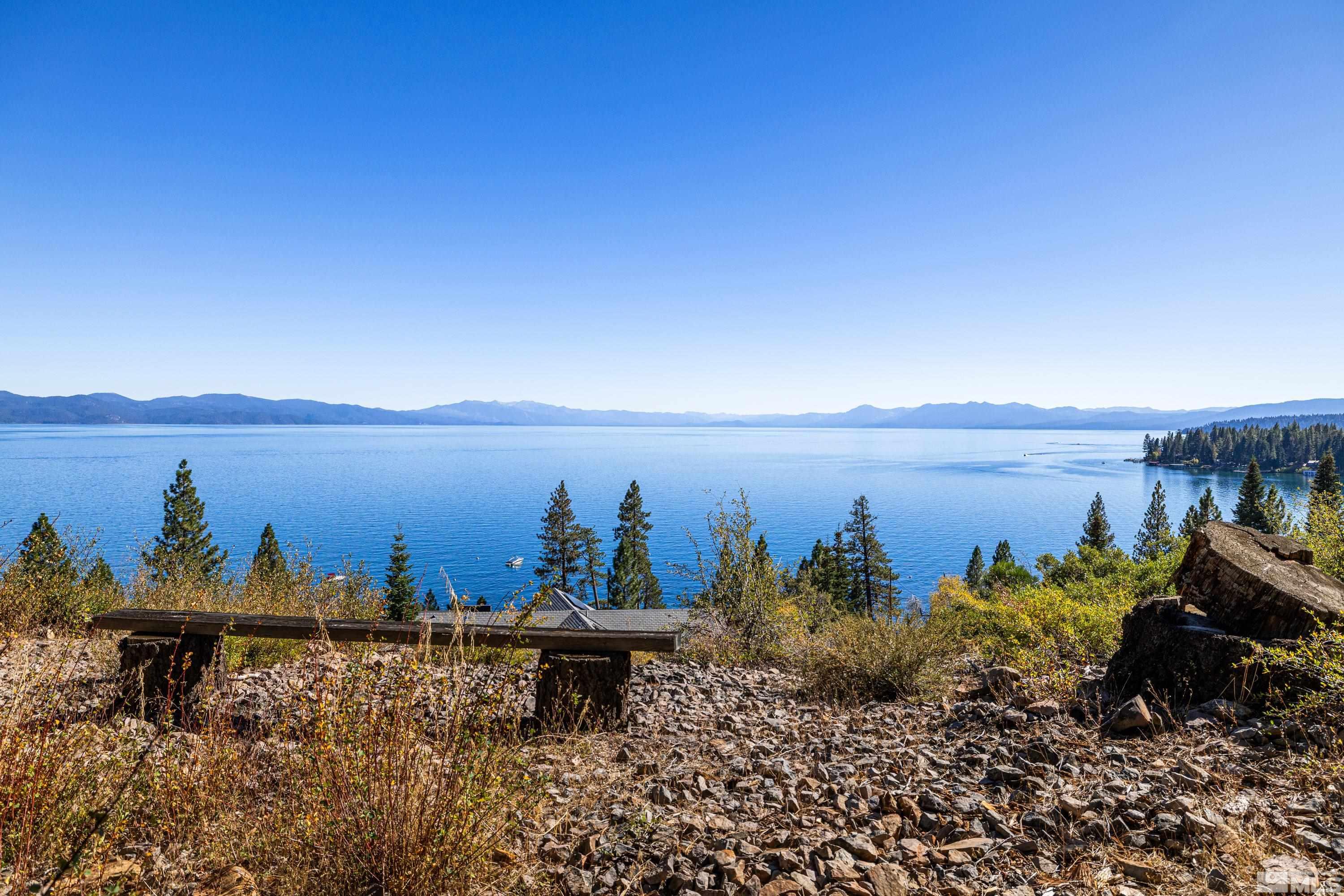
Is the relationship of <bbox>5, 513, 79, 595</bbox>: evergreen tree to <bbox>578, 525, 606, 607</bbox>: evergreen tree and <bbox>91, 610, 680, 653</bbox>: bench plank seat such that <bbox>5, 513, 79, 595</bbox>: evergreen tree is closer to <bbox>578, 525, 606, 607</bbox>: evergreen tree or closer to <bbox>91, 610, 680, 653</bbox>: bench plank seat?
<bbox>91, 610, 680, 653</bbox>: bench plank seat

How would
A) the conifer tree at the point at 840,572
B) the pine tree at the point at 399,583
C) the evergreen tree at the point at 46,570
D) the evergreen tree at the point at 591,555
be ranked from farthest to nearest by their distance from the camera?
the evergreen tree at the point at 591,555, the conifer tree at the point at 840,572, the pine tree at the point at 399,583, the evergreen tree at the point at 46,570

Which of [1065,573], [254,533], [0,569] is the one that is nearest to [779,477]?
[254,533]

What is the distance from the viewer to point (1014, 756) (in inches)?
132

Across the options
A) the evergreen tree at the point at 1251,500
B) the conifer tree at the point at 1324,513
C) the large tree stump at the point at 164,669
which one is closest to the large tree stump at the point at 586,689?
the large tree stump at the point at 164,669

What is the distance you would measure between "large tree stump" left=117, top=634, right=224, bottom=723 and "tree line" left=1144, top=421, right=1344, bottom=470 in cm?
13168

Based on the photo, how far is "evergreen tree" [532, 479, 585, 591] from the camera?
48.2m

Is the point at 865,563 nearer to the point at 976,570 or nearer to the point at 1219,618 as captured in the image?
the point at 976,570

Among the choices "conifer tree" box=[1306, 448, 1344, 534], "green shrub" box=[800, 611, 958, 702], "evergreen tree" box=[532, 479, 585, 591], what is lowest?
"evergreen tree" box=[532, 479, 585, 591]

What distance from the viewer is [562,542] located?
48375 mm

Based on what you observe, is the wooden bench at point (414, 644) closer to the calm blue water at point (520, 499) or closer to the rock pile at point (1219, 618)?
the rock pile at point (1219, 618)

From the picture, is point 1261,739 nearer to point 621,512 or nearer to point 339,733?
point 339,733

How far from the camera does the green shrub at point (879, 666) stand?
5.14 meters

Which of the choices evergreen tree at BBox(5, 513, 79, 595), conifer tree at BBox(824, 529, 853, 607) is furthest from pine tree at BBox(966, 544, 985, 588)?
evergreen tree at BBox(5, 513, 79, 595)

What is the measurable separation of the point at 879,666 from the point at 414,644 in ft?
12.3
